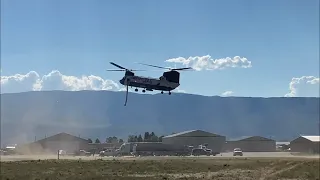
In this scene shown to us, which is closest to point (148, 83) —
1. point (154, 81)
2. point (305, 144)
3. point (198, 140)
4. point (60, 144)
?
point (154, 81)

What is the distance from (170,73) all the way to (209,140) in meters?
118

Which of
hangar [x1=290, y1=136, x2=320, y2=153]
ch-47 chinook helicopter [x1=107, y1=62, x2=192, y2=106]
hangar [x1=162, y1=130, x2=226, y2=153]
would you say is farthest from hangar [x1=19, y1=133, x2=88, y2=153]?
ch-47 chinook helicopter [x1=107, y1=62, x2=192, y2=106]

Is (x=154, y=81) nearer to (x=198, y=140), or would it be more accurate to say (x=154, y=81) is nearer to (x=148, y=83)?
(x=148, y=83)

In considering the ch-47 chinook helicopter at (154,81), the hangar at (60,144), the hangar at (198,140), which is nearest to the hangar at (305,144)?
the hangar at (198,140)

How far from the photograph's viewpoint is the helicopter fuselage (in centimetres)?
7344

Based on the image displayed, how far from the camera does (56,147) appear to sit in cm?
18962

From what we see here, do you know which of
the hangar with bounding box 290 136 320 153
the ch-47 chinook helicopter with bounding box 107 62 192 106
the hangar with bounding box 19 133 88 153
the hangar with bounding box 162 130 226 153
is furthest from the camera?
the hangar with bounding box 19 133 88 153

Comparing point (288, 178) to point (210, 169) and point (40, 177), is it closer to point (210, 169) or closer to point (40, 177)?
point (210, 169)

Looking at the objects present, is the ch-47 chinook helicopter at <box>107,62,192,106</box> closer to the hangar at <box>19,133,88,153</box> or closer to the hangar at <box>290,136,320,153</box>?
the hangar at <box>290,136,320,153</box>

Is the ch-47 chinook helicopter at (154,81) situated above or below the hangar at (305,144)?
above

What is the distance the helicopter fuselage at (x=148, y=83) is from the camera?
241 ft

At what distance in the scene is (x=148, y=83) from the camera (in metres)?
73.4

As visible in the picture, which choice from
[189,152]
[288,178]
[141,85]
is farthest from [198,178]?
[189,152]

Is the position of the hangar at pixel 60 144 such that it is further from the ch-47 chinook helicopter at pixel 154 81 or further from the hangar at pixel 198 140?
the ch-47 chinook helicopter at pixel 154 81
